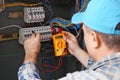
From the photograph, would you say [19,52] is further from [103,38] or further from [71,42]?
[103,38]

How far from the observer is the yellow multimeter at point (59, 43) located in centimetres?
154

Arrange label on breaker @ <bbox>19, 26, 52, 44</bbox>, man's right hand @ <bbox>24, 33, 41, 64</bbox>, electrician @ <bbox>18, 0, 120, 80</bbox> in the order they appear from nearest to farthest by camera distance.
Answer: electrician @ <bbox>18, 0, 120, 80</bbox> → man's right hand @ <bbox>24, 33, 41, 64</bbox> → label on breaker @ <bbox>19, 26, 52, 44</bbox>

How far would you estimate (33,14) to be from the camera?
153 centimetres

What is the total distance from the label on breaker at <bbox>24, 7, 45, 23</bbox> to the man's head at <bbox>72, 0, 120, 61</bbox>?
54 cm

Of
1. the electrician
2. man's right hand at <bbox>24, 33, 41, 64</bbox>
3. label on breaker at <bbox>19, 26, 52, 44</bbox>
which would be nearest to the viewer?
the electrician

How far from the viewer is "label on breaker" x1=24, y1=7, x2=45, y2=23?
4.98 feet

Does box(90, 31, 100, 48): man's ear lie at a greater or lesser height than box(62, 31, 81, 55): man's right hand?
greater

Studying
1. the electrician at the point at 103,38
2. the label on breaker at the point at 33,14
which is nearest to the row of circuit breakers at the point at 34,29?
the label on breaker at the point at 33,14

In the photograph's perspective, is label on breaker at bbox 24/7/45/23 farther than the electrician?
Yes

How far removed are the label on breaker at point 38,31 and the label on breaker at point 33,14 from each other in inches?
2.1

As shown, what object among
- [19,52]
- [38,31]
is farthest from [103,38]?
[19,52]

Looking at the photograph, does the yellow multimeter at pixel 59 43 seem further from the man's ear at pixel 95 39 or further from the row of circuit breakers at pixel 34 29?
the man's ear at pixel 95 39

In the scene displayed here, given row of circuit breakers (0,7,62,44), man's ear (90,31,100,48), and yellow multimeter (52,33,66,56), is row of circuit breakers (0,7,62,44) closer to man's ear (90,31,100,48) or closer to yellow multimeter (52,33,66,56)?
yellow multimeter (52,33,66,56)

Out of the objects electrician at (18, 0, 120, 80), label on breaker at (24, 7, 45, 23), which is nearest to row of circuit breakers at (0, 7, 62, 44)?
label on breaker at (24, 7, 45, 23)
